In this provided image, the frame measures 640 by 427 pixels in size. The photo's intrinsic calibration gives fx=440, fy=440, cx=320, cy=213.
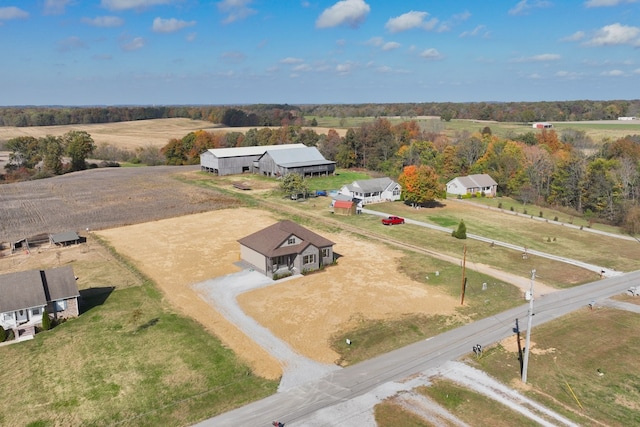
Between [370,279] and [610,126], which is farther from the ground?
[610,126]

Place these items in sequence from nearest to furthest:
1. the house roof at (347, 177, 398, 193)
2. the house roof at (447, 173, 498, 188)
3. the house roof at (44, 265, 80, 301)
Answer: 1. the house roof at (44, 265, 80, 301)
2. the house roof at (347, 177, 398, 193)
3. the house roof at (447, 173, 498, 188)

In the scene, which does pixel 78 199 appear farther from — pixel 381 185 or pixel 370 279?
pixel 370 279

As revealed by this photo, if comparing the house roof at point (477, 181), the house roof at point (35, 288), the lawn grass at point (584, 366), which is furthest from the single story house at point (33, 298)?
the house roof at point (477, 181)

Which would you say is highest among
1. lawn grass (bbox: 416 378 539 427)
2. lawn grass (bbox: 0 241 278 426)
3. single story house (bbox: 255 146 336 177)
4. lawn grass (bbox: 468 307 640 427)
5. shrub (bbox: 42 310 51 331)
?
single story house (bbox: 255 146 336 177)

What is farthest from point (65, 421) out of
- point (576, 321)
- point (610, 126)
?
point (610, 126)

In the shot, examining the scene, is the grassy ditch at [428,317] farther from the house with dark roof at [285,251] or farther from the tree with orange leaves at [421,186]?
the tree with orange leaves at [421,186]

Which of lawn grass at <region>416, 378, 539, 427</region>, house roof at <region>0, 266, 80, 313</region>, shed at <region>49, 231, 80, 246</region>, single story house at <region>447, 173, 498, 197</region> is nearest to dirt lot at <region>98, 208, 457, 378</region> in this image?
shed at <region>49, 231, 80, 246</region>

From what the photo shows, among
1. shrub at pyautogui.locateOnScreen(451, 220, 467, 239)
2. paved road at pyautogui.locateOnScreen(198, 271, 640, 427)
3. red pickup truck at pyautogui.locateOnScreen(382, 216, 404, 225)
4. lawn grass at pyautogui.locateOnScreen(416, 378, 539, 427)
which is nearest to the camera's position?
lawn grass at pyautogui.locateOnScreen(416, 378, 539, 427)

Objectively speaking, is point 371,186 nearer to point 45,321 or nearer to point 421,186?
point 421,186

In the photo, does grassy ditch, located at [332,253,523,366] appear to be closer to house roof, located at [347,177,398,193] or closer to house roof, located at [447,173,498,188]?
house roof, located at [347,177,398,193]
